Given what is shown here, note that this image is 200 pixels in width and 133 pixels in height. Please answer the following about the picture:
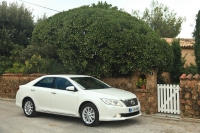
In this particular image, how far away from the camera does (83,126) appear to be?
7.34 metres

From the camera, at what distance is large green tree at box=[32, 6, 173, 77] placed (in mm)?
9750

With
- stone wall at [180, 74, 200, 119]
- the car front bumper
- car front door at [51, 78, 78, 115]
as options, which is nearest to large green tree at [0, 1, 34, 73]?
car front door at [51, 78, 78, 115]

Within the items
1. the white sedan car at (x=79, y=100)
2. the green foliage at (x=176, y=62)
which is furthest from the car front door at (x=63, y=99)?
the green foliage at (x=176, y=62)

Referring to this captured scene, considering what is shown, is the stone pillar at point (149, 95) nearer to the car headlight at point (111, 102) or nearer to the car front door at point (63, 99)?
the car headlight at point (111, 102)

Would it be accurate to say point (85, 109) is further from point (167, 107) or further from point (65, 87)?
point (167, 107)

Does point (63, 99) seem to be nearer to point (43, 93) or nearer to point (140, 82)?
point (43, 93)

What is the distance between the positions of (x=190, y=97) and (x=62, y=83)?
4.44 metres

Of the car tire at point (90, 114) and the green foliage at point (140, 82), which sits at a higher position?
the green foliage at point (140, 82)

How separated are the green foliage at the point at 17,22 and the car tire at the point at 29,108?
993 centimetres

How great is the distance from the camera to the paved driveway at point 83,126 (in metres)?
6.88

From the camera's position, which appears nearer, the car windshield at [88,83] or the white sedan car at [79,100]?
the white sedan car at [79,100]

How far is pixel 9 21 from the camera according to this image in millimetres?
17703

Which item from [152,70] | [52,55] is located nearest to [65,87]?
[152,70]

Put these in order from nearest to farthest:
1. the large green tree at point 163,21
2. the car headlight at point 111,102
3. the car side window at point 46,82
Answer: the car headlight at point 111,102 → the car side window at point 46,82 → the large green tree at point 163,21
